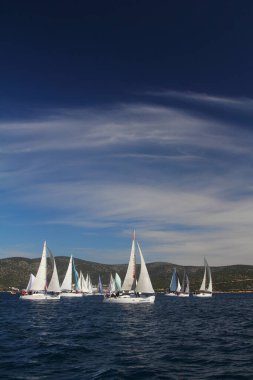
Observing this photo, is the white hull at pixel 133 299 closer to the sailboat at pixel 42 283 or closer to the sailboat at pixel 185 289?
the sailboat at pixel 42 283

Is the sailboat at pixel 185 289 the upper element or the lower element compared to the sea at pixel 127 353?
upper

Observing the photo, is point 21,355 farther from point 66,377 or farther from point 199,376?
point 199,376

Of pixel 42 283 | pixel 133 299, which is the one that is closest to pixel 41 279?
pixel 42 283

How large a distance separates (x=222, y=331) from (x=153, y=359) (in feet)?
59.6

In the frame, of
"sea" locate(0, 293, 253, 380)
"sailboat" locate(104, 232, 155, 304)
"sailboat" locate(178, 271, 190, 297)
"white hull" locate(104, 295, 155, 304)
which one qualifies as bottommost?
"sea" locate(0, 293, 253, 380)

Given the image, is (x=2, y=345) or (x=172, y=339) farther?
(x=172, y=339)

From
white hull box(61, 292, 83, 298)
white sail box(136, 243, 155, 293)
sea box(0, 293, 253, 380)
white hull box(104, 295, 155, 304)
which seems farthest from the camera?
white hull box(61, 292, 83, 298)

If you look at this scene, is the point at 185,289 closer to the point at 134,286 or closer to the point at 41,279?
the point at 41,279

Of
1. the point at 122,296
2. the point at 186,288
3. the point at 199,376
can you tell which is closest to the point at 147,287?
the point at 122,296

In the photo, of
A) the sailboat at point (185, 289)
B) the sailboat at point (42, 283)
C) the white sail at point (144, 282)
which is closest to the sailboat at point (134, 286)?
the white sail at point (144, 282)

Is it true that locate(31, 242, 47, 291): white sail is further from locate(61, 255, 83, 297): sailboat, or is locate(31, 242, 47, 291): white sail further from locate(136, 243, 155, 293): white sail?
locate(61, 255, 83, 297): sailboat

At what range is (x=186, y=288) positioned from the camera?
195250 mm

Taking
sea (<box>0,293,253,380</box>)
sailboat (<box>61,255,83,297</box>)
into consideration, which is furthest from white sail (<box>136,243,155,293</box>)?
sailboat (<box>61,255,83,297</box>)

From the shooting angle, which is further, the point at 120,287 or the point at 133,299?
the point at 120,287
